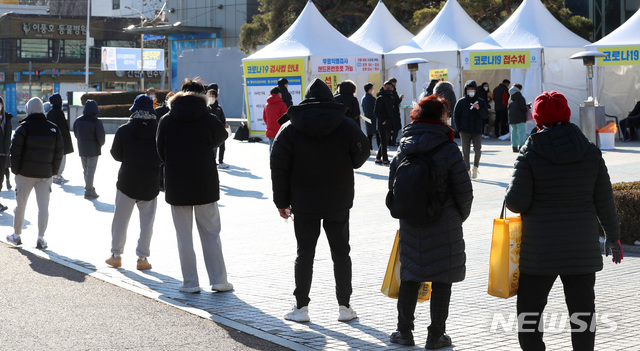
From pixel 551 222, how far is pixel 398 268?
4.30 feet

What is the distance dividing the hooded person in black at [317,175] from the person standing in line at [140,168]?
249 cm

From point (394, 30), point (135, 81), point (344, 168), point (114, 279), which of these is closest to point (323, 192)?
point (344, 168)

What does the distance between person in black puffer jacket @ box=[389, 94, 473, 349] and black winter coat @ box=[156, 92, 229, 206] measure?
221cm

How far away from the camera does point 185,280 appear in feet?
23.9

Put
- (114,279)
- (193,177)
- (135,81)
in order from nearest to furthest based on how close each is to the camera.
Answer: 1. (193,177)
2. (114,279)
3. (135,81)

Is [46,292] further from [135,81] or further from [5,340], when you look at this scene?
[135,81]

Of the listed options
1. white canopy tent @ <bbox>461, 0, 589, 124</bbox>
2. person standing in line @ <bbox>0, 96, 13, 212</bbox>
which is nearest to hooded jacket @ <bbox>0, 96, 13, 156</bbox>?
person standing in line @ <bbox>0, 96, 13, 212</bbox>

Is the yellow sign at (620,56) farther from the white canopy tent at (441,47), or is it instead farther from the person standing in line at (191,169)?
the person standing in line at (191,169)

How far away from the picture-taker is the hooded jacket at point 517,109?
18.8 metres

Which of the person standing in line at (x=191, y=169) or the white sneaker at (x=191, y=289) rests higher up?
the person standing in line at (x=191, y=169)

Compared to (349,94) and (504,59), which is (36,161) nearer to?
(349,94)

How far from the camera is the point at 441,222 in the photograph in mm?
5301

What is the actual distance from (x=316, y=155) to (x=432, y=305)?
138cm

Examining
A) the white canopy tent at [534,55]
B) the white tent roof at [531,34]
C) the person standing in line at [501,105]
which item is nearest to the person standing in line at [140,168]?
the white canopy tent at [534,55]
